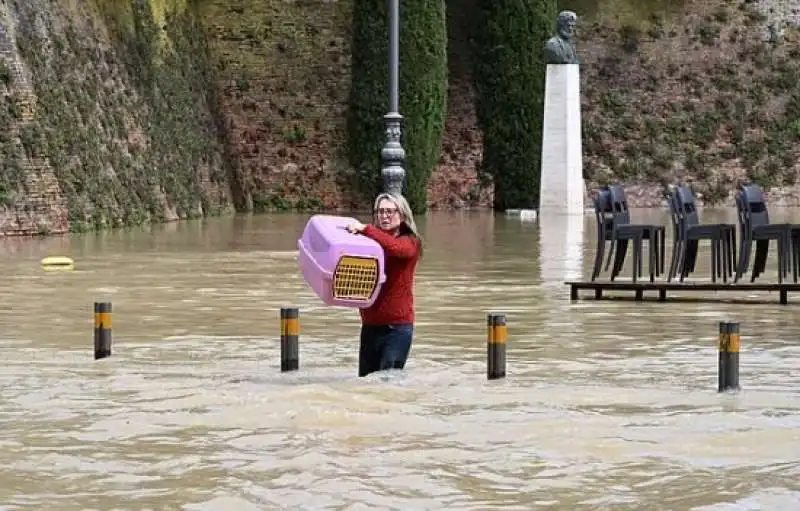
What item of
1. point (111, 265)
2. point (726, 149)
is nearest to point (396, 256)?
point (111, 265)

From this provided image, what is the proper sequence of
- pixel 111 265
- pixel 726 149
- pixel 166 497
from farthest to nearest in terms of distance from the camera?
pixel 726 149 < pixel 111 265 < pixel 166 497

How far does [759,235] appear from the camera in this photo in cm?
2092

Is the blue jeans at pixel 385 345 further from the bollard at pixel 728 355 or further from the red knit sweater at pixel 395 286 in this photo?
the bollard at pixel 728 355

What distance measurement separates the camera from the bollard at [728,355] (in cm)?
1269

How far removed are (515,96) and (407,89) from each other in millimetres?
3331

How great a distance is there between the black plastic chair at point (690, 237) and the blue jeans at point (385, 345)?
7248 millimetres

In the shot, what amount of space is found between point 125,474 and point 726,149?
4537 cm

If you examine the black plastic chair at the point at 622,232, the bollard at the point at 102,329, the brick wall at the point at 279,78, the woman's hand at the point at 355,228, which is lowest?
the bollard at the point at 102,329

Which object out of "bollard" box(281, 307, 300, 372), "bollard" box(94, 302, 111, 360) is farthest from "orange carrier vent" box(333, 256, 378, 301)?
"bollard" box(94, 302, 111, 360)

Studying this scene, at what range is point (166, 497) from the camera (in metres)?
9.88

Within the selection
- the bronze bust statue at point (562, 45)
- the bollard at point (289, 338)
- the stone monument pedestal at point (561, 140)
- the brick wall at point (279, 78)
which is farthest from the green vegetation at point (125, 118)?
the bollard at point (289, 338)

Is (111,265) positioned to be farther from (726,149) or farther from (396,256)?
(726,149)

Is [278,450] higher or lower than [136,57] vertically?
lower

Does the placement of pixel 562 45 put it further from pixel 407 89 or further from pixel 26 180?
pixel 26 180
